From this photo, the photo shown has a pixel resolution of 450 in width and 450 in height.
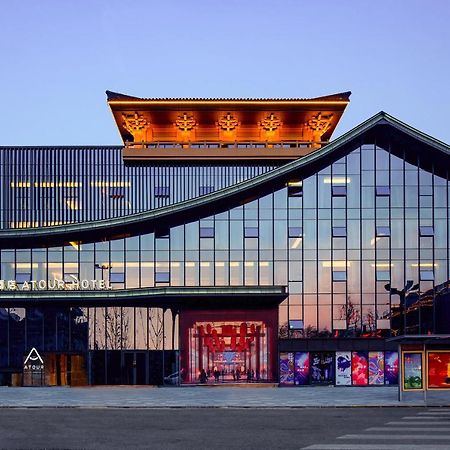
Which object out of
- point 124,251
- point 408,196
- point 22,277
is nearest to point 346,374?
point 408,196

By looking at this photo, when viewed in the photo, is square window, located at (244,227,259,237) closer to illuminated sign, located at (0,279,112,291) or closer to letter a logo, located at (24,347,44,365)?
illuminated sign, located at (0,279,112,291)

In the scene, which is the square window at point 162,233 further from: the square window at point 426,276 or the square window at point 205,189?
the square window at point 205,189

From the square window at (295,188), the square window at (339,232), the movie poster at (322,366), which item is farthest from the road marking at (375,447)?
the square window at (295,188)

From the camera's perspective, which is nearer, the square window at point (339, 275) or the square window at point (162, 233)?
the square window at point (339, 275)

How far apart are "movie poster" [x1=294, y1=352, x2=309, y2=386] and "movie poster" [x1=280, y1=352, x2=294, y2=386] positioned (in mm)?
289

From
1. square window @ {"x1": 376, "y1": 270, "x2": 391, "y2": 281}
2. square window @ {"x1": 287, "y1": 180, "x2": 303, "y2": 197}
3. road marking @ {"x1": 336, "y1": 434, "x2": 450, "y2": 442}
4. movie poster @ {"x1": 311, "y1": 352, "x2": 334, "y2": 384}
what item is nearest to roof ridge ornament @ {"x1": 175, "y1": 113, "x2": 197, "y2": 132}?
square window @ {"x1": 287, "y1": 180, "x2": 303, "y2": 197}

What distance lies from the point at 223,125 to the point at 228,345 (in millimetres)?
34715

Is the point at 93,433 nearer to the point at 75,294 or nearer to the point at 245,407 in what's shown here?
the point at 245,407

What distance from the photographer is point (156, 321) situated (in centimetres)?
6022

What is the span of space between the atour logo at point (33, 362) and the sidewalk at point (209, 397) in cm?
229

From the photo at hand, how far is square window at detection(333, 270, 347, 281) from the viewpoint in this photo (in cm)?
6084

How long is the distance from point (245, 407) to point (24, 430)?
1305 centimetres

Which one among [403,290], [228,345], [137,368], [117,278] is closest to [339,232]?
[403,290]

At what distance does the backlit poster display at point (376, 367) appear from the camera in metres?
60.3
